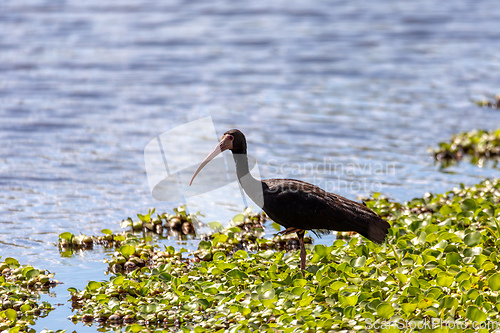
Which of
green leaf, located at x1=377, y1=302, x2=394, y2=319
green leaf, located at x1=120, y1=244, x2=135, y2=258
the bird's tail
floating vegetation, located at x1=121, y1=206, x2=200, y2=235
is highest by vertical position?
the bird's tail

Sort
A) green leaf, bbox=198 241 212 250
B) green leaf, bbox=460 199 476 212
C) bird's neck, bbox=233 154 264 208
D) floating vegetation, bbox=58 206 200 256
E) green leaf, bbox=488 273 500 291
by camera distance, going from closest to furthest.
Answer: green leaf, bbox=488 273 500 291, bird's neck, bbox=233 154 264 208, green leaf, bbox=198 241 212 250, green leaf, bbox=460 199 476 212, floating vegetation, bbox=58 206 200 256

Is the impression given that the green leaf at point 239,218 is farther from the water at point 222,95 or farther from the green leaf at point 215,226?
the water at point 222,95

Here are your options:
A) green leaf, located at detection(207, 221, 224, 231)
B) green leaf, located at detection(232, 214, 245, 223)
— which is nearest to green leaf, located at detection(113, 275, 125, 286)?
green leaf, located at detection(207, 221, 224, 231)

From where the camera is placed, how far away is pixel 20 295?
23.0ft

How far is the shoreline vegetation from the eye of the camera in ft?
20.0

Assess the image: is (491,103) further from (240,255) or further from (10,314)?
(10,314)

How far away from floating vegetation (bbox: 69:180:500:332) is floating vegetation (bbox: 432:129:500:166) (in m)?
4.10

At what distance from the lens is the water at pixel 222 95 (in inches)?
427

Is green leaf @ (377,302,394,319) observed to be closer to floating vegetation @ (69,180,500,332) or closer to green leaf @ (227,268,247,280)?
floating vegetation @ (69,180,500,332)

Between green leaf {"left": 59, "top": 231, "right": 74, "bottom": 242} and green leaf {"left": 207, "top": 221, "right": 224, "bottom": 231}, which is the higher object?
green leaf {"left": 59, "top": 231, "right": 74, "bottom": 242}

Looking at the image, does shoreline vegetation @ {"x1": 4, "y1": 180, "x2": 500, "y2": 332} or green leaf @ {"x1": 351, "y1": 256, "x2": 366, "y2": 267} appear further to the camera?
green leaf @ {"x1": 351, "y1": 256, "x2": 366, "y2": 267}

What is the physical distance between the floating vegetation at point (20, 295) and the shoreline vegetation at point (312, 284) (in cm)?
2

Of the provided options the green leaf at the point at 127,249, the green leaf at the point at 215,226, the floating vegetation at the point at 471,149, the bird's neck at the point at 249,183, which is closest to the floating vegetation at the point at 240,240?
the green leaf at the point at 215,226

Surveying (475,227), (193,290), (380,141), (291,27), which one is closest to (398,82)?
(380,141)
